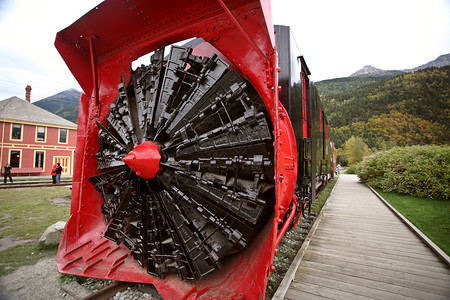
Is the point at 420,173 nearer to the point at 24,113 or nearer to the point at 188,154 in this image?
the point at 188,154

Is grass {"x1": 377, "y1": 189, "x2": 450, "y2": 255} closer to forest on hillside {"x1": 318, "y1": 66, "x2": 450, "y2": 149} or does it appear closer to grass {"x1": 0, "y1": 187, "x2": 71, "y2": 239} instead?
grass {"x1": 0, "y1": 187, "x2": 71, "y2": 239}

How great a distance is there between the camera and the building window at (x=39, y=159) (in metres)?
22.5

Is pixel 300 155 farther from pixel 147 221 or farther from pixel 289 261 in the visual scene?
pixel 147 221

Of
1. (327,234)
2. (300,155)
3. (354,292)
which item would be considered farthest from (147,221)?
(327,234)

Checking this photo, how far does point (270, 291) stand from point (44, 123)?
1121 inches

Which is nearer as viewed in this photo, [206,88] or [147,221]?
[206,88]

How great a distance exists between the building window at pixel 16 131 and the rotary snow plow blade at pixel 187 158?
81.9 ft

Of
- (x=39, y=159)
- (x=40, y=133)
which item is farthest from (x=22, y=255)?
(x=39, y=159)

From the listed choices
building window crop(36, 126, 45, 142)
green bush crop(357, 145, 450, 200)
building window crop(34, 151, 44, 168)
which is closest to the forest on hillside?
green bush crop(357, 145, 450, 200)

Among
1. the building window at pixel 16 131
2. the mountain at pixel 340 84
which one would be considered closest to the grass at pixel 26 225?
the building window at pixel 16 131

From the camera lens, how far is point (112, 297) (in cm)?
239

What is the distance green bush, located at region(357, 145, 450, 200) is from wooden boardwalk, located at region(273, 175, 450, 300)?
18.2 feet

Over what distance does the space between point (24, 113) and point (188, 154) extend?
27.2 m

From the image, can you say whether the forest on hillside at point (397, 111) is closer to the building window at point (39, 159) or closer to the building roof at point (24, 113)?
the building roof at point (24, 113)
